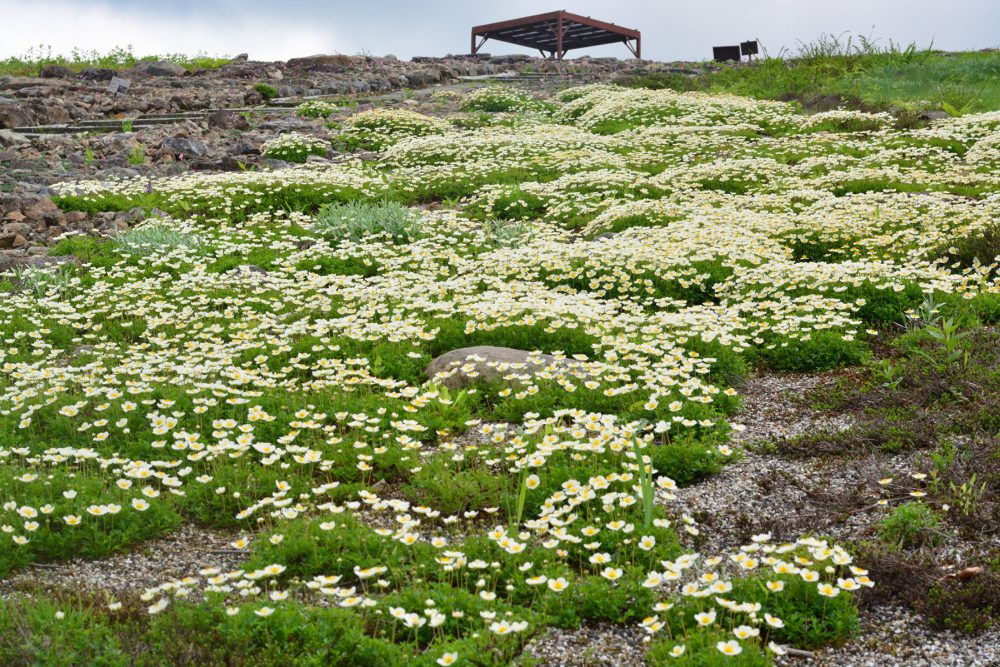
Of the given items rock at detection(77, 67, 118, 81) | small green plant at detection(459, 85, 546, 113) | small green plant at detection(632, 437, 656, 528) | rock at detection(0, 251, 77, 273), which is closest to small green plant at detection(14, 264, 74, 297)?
rock at detection(0, 251, 77, 273)

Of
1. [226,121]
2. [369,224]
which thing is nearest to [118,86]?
[226,121]

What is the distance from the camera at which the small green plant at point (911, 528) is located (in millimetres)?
5602

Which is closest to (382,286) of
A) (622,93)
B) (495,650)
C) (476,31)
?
(495,650)

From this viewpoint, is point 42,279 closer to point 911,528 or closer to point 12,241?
point 12,241

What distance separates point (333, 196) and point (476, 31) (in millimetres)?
39147

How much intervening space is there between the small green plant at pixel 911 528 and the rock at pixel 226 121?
23774mm

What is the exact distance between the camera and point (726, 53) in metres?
48.9

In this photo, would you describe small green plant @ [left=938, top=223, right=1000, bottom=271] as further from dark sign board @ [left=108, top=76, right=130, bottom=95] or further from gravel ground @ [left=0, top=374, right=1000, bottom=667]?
dark sign board @ [left=108, top=76, right=130, bottom=95]

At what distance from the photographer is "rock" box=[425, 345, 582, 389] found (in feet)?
28.0

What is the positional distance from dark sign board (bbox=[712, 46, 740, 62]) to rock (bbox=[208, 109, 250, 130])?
105 ft

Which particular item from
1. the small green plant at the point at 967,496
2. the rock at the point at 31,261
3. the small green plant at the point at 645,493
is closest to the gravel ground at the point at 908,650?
the small green plant at the point at 967,496

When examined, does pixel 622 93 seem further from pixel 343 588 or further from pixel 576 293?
pixel 343 588

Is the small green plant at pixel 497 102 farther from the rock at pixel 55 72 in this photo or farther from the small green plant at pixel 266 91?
the rock at pixel 55 72

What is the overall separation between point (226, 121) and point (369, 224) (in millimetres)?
14095
